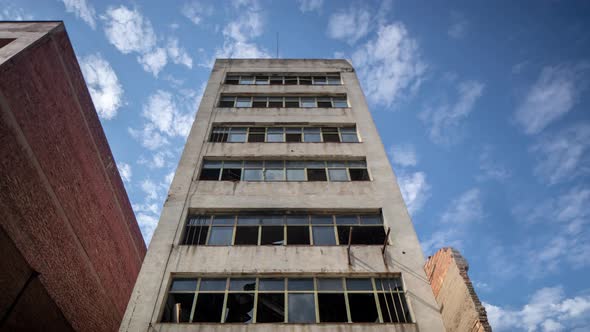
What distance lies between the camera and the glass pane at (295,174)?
14.8 m

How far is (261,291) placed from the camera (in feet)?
34.9

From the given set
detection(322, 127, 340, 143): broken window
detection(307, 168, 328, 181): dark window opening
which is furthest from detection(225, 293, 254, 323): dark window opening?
detection(322, 127, 340, 143): broken window

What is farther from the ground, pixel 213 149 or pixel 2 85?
pixel 213 149

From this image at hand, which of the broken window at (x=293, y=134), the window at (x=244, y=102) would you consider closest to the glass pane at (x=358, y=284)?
the broken window at (x=293, y=134)

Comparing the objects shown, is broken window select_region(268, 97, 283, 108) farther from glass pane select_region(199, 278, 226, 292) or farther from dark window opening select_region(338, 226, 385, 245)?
glass pane select_region(199, 278, 226, 292)

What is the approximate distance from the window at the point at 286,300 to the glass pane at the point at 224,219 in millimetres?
2377

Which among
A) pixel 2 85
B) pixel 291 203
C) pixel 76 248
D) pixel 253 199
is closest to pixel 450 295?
pixel 291 203

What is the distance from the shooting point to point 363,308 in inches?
409

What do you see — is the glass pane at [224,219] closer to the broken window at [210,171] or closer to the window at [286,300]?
the broken window at [210,171]

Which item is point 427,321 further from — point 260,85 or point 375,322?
point 260,85

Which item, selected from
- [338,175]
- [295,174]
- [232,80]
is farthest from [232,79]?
[338,175]

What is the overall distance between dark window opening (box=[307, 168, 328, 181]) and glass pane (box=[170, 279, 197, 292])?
6.38m

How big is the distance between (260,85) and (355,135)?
6.96 metres

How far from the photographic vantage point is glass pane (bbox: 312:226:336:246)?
1228cm
